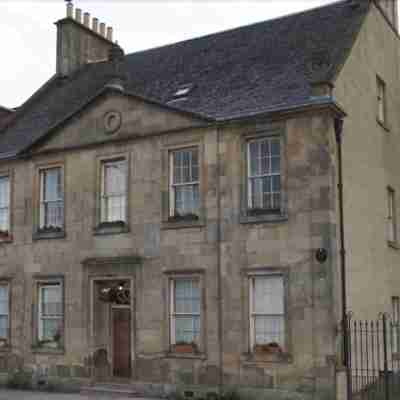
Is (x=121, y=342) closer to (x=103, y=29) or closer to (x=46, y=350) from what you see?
(x=46, y=350)

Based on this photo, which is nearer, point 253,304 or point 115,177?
point 253,304

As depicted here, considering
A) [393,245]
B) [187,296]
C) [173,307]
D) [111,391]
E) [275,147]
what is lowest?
[111,391]

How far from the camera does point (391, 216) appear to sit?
22.7 metres

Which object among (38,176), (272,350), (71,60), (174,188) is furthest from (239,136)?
(71,60)

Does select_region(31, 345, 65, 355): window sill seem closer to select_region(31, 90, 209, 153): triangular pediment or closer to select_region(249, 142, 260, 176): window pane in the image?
select_region(31, 90, 209, 153): triangular pediment

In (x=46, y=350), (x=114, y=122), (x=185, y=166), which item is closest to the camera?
(x=185, y=166)

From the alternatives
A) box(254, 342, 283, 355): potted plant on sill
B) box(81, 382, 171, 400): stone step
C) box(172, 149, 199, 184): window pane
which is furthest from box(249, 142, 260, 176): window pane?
box(81, 382, 171, 400): stone step

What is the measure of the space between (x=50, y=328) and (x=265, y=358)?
7.60 metres

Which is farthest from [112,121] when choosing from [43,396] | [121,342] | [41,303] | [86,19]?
[86,19]

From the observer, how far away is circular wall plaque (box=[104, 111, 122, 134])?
69.2 ft

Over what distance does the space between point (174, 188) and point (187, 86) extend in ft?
12.3

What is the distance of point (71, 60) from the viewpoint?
28906 mm

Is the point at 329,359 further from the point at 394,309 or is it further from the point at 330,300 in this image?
the point at 394,309

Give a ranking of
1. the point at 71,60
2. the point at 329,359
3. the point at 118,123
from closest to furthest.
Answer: the point at 329,359
the point at 118,123
the point at 71,60
